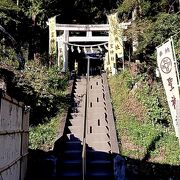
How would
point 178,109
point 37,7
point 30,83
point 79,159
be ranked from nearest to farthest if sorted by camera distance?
1. point 178,109
2. point 79,159
3. point 30,83
4. point 37,7

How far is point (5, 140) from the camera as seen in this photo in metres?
7.80

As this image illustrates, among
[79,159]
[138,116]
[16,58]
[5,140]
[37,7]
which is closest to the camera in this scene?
[5,140]

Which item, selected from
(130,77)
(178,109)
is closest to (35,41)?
(130,77)

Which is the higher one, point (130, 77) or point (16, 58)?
point (16, 58)

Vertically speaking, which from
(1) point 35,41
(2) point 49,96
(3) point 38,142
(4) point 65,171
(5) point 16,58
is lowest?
(4) point 65,171

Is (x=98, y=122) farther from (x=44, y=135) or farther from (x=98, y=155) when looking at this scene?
(x=98, y=155)

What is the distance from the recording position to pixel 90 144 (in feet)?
46.1

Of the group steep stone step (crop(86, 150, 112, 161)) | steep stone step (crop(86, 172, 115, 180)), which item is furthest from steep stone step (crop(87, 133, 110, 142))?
steep stone step (crop(86, 172, 115, 180))

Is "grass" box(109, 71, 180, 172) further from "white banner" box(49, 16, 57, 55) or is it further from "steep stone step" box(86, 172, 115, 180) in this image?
"white banner" box(49, 16, 57, 55)

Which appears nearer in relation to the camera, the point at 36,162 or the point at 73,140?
the point at 36,162

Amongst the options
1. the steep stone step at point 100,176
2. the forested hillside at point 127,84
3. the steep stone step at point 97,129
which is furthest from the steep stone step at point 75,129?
the steep stone step at point 100,176

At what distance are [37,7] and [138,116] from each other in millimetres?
12630

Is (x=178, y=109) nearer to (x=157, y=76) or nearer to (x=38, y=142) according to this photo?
(x=38, y=142)

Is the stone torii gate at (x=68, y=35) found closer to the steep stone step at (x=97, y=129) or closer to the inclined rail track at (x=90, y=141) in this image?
the inclined rail track at (x=90, y=141)
